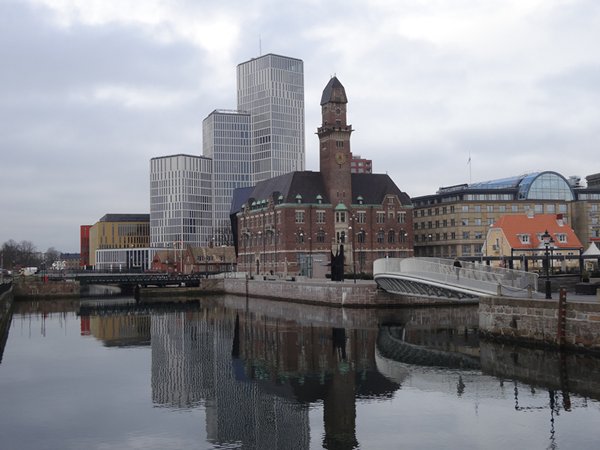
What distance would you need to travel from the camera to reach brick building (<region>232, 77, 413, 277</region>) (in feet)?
389

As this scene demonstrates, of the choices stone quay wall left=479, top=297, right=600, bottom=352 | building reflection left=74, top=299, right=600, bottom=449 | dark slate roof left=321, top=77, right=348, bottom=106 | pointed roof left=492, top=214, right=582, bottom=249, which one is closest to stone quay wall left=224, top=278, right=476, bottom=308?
building reflection left=74, top=299, right=600, bottom=449

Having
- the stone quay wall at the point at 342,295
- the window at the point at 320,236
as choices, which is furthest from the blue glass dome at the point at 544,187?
the stone quay wall at the point at 342,295

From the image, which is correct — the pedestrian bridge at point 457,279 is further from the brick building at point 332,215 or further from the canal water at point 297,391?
the brick building at point 332,215

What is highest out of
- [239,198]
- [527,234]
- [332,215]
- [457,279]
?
[239,198]

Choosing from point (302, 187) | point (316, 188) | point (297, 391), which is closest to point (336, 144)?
point (316, 188)

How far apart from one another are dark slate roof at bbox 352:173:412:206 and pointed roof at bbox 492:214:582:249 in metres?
24.0

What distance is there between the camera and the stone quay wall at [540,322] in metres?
37.6

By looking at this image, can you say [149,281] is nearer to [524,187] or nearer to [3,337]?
[3,337]

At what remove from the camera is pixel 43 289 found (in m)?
112

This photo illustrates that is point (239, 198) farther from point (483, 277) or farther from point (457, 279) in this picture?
point (483, 277)

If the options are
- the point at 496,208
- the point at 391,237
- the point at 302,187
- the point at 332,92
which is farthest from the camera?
the point at 496,208

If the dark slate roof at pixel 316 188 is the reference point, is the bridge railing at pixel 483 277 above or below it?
below

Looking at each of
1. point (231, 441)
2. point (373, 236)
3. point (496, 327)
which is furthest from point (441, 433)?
point (373, 236)

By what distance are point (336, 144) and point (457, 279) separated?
71.7 meters
